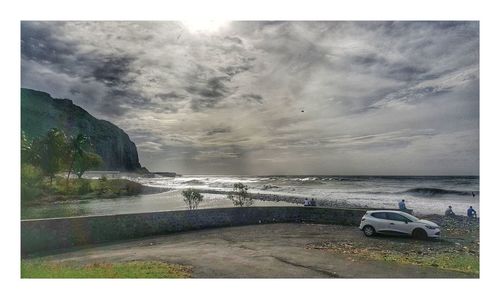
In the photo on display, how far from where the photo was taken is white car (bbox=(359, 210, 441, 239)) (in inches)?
523

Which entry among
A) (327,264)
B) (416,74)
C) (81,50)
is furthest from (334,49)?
(81,50)

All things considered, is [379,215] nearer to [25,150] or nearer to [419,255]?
[419,255]

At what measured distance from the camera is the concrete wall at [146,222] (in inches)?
456

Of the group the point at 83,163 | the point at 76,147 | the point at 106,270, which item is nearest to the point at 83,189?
the point at 83,163

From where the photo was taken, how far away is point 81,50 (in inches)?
502

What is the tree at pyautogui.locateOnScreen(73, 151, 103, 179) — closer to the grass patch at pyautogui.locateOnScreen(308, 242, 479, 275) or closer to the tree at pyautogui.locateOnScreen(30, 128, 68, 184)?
the tree at pyautogui.locateOnScreen(30, 128, 68, 184)

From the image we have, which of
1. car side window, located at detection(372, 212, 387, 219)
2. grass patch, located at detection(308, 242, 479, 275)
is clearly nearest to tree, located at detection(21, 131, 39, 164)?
grass patch, located at detection(308, 242, 479, 275)

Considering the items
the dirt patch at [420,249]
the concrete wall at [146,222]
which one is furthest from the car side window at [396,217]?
the concrete wall at [146,222]

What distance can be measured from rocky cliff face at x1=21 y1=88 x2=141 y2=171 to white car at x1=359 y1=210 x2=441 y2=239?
13.4 meters

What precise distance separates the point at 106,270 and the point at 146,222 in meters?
4.56

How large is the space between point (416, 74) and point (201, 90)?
8.83 m
